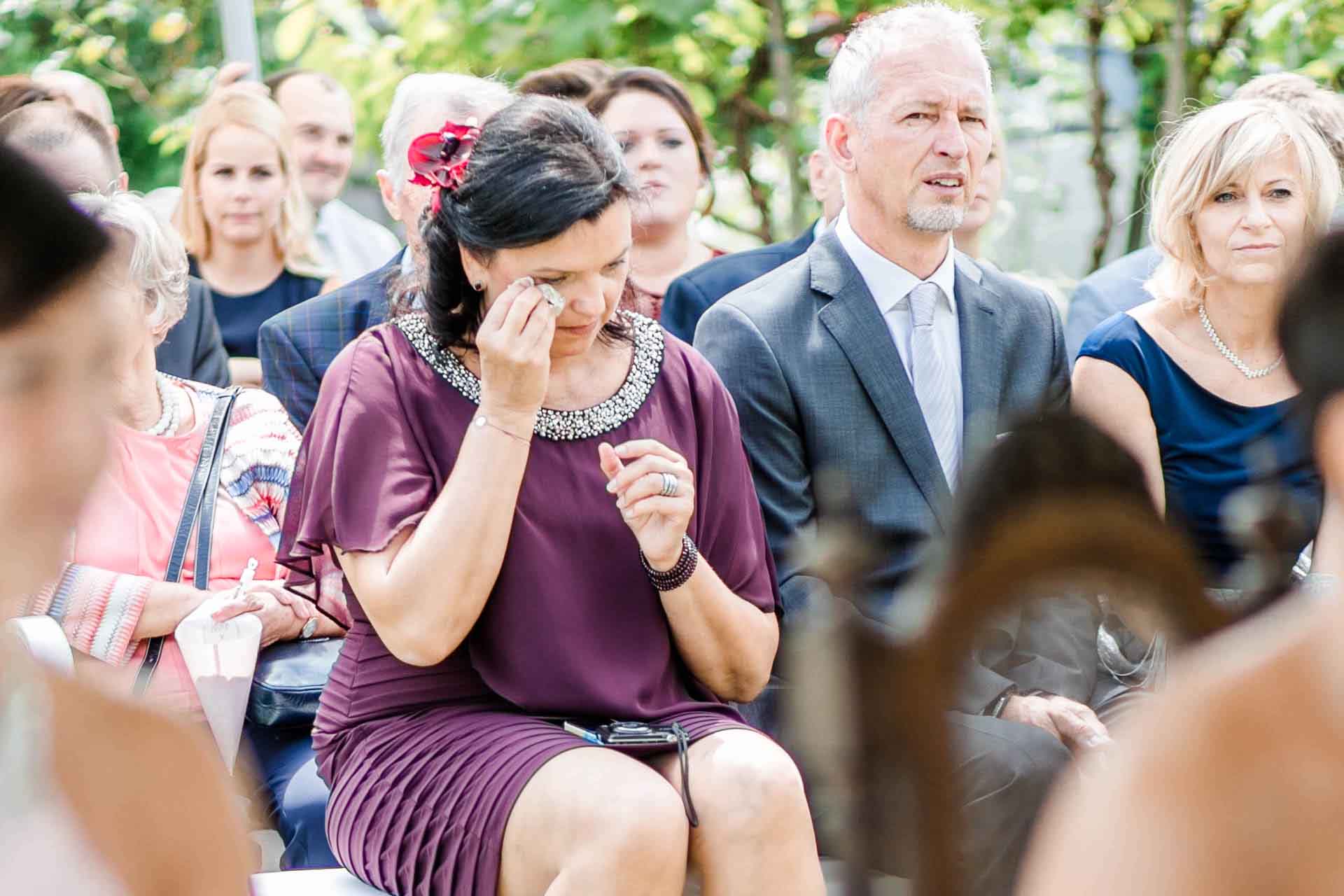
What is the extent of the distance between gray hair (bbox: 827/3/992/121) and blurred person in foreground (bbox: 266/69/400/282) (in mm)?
2464

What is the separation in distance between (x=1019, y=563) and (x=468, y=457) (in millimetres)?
1956

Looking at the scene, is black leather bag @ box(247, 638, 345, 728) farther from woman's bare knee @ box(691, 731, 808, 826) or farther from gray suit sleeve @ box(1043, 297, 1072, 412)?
gray suit sleeve @ box(1043, 297, 1072, 412)

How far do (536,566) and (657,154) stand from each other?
2.53 metres

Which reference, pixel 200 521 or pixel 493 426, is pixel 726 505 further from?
pixel 200 521

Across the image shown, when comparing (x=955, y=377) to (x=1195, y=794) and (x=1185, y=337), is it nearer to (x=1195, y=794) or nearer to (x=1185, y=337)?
(x=1185, y=337)

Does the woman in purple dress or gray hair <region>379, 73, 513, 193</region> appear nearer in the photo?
the woman in purple dress

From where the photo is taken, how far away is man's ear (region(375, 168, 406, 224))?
4.43 meters

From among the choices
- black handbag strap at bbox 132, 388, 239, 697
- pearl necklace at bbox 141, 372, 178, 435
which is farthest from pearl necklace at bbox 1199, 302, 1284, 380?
pearl necklace at bbox 141, 372, 178, 435

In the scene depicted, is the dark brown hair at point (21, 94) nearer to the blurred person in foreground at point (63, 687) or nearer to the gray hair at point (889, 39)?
the gray hair at point (889, 39)

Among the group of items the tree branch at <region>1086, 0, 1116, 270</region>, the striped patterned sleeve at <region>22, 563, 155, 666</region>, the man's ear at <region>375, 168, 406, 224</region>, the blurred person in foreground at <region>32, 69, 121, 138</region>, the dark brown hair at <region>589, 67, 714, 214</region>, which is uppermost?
the blurred person in foreground at <region>32, 69, 121, 138</region>

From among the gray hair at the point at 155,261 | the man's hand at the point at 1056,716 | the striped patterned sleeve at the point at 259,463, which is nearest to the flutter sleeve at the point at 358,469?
the striped patterned sleeve at the point at 259,463

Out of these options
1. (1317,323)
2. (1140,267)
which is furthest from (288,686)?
(1140,267)

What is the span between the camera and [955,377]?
389 cm

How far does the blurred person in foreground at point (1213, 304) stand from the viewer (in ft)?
13.3
